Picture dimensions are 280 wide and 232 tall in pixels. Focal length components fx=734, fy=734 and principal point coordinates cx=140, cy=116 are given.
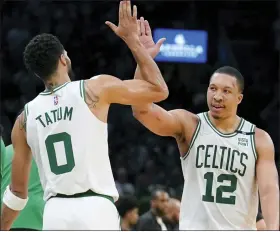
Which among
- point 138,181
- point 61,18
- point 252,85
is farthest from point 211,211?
point 252,85

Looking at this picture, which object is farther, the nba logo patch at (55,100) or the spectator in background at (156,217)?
the spectator in background at (156,217)

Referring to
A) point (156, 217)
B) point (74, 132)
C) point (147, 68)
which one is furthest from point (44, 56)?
point (156, 217)

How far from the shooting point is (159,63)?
14016mm

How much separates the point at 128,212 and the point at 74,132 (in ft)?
17.8

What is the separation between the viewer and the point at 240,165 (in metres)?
5.09

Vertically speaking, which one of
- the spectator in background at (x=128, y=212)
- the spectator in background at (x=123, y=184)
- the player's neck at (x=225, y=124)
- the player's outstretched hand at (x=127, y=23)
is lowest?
the spectator in background at (x=123, y=184)

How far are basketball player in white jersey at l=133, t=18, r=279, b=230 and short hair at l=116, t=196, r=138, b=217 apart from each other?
15.4 ft

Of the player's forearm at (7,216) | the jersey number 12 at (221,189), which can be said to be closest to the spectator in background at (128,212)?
the jersey number 12 at (221,189)

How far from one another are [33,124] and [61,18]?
30.6ft

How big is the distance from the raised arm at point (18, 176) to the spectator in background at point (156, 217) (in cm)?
419

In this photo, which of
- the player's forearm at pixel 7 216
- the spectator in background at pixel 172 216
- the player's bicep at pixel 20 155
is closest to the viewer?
the player's bicep at pixel 20 155

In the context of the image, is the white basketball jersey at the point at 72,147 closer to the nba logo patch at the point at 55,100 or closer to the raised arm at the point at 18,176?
the nba logo patch at the point at 55,100

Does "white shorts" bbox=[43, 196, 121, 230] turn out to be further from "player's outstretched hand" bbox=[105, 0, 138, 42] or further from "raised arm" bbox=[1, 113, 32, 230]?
"player's outstretched hand" bbox=[105, 0, 138, 42]

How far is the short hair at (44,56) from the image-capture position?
14.7 ft
